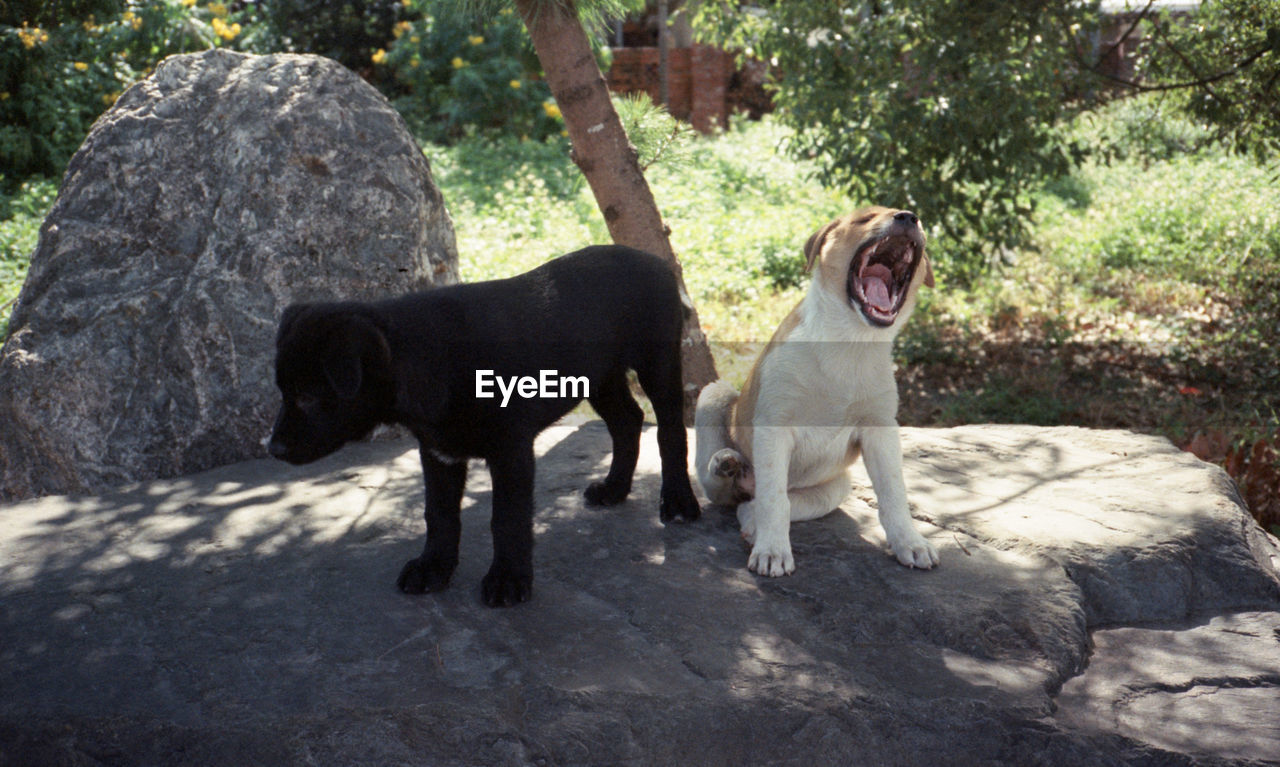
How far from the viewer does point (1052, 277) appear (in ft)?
34.0

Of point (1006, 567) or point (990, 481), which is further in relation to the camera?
point (990, 481)

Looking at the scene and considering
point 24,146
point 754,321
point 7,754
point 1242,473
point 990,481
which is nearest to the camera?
point 7,754

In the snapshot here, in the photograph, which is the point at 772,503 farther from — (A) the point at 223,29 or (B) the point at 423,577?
(A) the point at 223,29

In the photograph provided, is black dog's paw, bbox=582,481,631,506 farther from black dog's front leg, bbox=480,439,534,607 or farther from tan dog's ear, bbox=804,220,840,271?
tan dog's ear, bbox=804,220,840,271

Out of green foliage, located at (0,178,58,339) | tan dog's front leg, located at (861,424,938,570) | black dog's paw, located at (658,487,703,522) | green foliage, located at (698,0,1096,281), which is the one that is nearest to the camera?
tan dog's front leg, located at (861,424,938,570)

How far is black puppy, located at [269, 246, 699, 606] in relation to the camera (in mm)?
3162

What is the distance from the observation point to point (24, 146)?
11078 millimetres

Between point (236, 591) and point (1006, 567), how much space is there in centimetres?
280

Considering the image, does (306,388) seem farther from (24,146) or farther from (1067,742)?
(24,146)

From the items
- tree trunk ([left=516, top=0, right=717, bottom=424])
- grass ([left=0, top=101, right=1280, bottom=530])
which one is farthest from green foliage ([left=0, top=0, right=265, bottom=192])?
tree trunk ([left=516, top=0, right=717, bottom=424])

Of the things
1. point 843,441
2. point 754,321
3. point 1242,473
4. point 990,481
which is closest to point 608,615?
point 843,441

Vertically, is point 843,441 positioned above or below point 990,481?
above

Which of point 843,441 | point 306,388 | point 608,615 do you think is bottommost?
point 608,615

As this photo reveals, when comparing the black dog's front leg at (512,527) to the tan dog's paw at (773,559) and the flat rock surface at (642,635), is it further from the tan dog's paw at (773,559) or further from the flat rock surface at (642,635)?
the tan dog's paw at (773,559)
